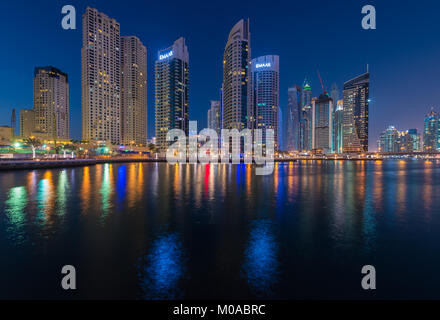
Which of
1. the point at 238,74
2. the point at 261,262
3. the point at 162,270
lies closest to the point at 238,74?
the point at 238,74

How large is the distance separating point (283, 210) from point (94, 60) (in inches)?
7222

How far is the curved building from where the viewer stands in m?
170

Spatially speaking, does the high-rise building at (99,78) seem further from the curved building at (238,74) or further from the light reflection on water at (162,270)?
the light reflection on water at (162,270)

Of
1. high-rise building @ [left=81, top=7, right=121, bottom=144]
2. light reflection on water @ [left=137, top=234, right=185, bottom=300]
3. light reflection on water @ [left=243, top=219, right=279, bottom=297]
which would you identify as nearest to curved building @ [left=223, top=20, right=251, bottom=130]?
high-rise building @ [left=81, top=7, right=121, bottom=144]

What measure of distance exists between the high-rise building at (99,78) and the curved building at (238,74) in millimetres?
90359

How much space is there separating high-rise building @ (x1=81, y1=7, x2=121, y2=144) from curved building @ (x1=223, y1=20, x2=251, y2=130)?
90.4 metres

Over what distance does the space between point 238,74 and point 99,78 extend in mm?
103464

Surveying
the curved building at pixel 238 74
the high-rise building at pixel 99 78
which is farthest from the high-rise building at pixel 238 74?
the high-rise building at pixel 99 78
